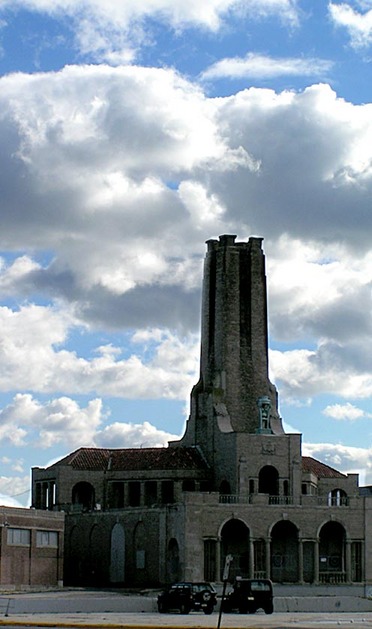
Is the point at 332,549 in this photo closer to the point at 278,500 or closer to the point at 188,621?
the point at 278,500

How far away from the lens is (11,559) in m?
97.0

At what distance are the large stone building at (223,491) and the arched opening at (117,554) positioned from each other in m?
0.09

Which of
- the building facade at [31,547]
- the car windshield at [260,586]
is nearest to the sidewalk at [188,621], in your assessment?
the car windshield at [260,586]

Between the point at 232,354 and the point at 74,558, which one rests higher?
the point at 232,354

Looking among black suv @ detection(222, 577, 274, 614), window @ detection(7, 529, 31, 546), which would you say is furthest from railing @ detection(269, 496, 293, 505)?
black suv @ detection(222, 577, 274, 614)

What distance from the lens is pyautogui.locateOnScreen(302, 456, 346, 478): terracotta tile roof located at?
11331 centimetres

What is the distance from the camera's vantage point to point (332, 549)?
101312 millimetres

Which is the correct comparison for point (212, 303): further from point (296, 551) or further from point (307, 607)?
point (307, 607)

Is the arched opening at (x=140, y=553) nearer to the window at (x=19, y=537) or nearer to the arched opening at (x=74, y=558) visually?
the arched opening at (x=74, y=558)

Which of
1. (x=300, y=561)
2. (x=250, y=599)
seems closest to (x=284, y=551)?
(x=300, y=561)

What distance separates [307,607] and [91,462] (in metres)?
39.8

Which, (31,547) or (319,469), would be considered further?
(319,469)

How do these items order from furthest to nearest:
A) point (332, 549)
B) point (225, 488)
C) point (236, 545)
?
1. point (225, 488)
2. point (332, 549)
3. point (236, 545)

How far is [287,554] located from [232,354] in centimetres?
1838
